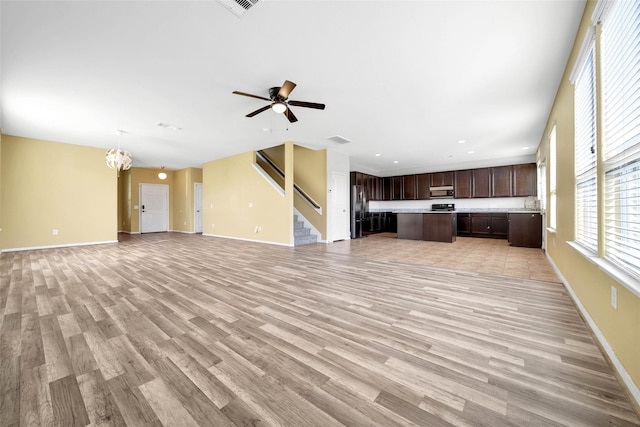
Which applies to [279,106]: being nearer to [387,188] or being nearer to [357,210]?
[357,210]

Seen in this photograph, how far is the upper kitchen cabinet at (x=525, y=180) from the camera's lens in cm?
794

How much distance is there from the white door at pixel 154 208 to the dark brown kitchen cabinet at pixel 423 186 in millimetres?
10783

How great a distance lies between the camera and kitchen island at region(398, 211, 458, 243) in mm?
7109

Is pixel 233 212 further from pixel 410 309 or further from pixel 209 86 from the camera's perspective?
pixel 410 309

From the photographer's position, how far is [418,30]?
2.43 m

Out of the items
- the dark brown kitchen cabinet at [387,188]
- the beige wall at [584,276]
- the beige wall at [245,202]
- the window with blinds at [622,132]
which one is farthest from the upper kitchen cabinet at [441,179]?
the window with blinds at [622,132]

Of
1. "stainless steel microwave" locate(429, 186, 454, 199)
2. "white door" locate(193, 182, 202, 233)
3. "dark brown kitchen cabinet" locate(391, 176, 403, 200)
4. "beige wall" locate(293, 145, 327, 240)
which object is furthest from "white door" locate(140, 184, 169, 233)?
"stainless steel microwave" locate(429, 186, 454, 199)

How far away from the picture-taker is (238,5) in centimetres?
214

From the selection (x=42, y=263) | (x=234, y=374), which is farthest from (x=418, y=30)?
(x=42, y=263)

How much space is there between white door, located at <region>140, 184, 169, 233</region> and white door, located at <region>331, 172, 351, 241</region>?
26.2ft

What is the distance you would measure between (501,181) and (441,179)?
6.20 feet

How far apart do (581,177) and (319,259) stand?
3.72 m

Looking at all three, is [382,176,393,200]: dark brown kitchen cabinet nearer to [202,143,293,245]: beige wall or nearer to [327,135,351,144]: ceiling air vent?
Result: [327,135,351,144]: ceiling air vent

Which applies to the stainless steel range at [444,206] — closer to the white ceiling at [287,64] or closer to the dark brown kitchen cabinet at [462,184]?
the dark brown kitchen cabinet at [462,184]
